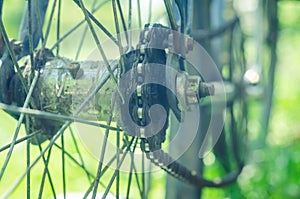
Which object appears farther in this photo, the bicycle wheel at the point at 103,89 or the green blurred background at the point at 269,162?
the green blurred background at the point at 269,162

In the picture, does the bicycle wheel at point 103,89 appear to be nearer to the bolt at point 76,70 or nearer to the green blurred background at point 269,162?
the bolt at point 76,70

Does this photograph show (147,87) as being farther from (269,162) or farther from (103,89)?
(269,162)

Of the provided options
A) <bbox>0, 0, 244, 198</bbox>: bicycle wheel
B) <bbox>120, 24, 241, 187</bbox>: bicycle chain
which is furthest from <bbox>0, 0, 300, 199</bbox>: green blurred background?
<bbox>120, 24, 241, 187</bbox>: bicycle chain

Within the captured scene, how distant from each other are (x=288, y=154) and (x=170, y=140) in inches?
48.0

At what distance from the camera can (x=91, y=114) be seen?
2.91 feet

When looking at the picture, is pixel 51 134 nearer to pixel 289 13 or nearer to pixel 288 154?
pixel 288 154

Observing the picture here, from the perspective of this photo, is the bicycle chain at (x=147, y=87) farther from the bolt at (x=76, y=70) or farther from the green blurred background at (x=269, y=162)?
the green blurred background at (x=269, y=162)

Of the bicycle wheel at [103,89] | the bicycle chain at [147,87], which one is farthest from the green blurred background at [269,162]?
the bicycle chain at [147,87]

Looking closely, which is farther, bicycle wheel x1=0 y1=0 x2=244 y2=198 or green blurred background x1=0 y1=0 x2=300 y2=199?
green blurred background x1=0 y1=0 x2=300 y2=199

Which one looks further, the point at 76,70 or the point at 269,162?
the point at 269,162

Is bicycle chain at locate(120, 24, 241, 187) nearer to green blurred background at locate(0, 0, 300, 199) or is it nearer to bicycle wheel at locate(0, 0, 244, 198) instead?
bicycle wheel at locate(0, 0, 244, 198)

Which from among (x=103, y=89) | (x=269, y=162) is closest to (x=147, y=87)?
(x=103, y=89)

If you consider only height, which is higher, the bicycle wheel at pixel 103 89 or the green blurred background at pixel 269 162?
the bicycle wheel at pixel 103 89

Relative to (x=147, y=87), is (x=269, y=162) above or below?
below
